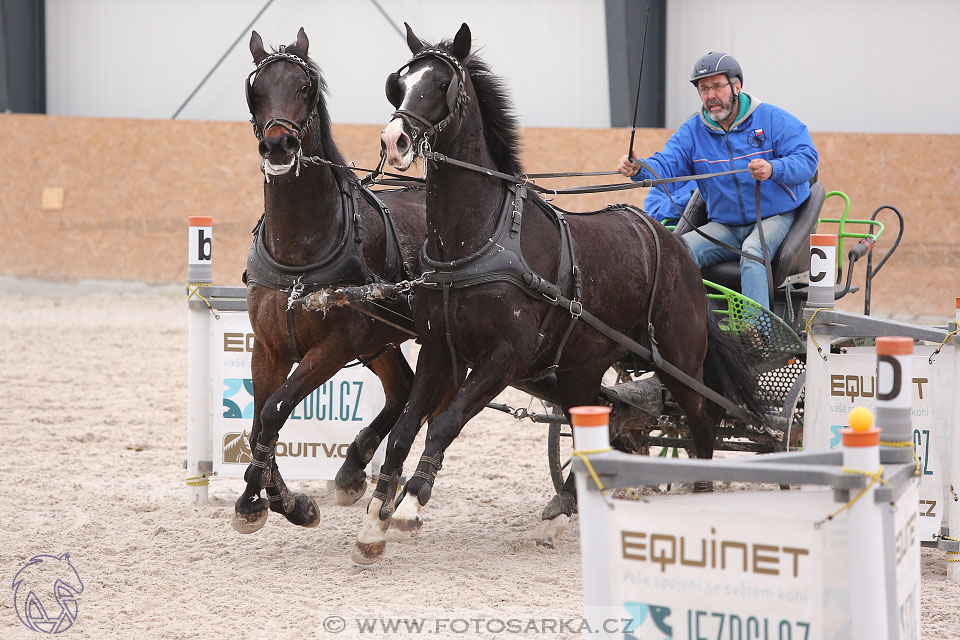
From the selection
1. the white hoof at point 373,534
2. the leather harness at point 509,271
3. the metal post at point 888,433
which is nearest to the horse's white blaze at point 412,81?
the leather harness at point 509,271

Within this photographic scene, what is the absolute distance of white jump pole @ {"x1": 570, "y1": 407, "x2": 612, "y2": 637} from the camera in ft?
6.93

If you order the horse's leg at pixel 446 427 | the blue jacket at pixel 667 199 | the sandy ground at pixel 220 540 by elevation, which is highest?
Answer: the blue jacket at pixel 667 199

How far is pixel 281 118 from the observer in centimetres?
367

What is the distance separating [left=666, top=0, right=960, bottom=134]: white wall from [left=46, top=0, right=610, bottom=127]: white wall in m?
1.29

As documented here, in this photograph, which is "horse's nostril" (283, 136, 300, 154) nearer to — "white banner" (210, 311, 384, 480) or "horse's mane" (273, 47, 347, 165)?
"horse's mane" (273, 47, 347, 165)

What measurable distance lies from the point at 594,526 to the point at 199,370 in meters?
3.26

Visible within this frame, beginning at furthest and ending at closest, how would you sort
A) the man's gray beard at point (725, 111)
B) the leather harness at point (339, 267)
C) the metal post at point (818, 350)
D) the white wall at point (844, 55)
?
the white wall at point (844, 55)
the man's gray beard at point (725, 111)
the metal post at point (818, 350)
the leather harness at point (339, 267)

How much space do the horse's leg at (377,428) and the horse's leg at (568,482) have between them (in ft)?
2.46

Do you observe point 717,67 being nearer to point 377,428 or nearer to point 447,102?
point 447,102

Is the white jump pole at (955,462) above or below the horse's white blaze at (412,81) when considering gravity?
below

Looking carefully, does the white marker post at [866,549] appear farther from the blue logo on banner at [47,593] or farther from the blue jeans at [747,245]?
the blue jeans at [747,245]

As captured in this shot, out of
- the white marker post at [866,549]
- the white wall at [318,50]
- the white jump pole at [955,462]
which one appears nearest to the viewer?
the white marker post at [866,549]

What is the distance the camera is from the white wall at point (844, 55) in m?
10.6

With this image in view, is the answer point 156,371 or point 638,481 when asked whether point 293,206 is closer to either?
point 638,481
